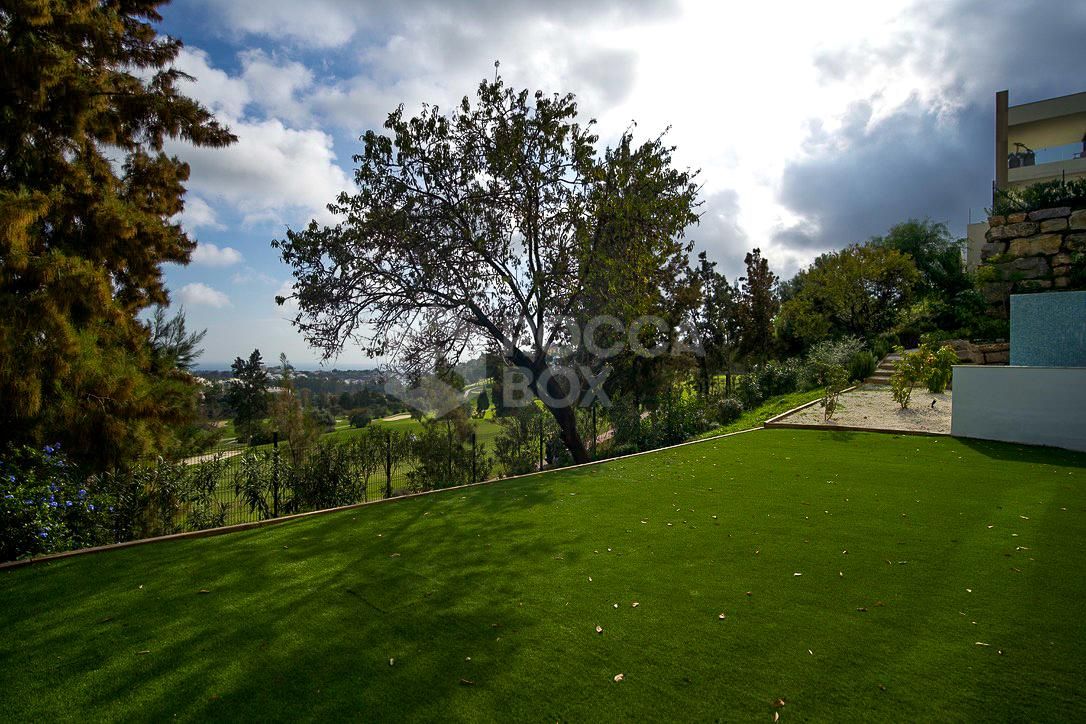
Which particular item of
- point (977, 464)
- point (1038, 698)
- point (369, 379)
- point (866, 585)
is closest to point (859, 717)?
point (1038, 698)

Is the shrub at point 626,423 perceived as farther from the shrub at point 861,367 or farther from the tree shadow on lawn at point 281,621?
the shrub at point 861,367

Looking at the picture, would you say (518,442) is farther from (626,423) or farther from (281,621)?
(281,621)

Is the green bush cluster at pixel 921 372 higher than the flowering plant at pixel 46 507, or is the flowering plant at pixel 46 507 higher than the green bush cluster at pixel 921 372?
the green bush cluster at pixel 921 372

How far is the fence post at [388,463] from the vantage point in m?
8.76

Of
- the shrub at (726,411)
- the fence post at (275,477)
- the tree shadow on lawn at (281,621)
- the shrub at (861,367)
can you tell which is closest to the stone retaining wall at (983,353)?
the shrub at (861,367)

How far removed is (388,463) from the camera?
29.1 ft

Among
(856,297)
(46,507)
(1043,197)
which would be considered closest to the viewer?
(46,507)

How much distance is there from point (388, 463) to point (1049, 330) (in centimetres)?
1341

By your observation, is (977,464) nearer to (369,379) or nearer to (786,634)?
(786,634)

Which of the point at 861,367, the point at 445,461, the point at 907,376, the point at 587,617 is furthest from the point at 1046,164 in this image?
the point at 587,617

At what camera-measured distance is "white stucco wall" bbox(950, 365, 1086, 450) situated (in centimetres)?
852

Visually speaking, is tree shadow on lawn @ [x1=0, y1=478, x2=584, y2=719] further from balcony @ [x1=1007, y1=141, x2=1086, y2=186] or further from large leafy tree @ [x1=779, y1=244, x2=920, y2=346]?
balcony @ [x1=1007, y1=141, x2=1086, y2=186]

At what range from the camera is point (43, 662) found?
119 inches

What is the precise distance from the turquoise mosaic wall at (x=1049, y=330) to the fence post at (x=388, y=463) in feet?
42.6
